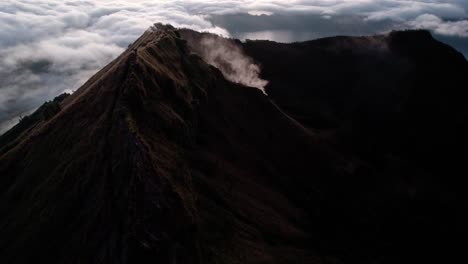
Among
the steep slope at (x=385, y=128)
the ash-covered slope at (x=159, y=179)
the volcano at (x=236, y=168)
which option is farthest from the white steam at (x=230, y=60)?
the ash-covered slope at (x=159, y=179)

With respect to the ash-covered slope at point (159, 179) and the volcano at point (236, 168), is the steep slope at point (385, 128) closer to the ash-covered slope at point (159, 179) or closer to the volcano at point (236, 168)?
the volcano at point (236, 168)

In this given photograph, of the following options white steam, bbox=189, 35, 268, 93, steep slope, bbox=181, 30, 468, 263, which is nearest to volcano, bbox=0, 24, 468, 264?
steep slope, bbox=181, 30, 468, 263

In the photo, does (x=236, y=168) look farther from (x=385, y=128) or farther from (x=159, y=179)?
(x=385, y=128)

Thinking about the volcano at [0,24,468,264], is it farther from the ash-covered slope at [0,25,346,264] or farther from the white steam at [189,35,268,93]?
the white steam at [189,35,268,93]

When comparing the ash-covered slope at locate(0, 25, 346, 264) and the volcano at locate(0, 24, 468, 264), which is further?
the volcano at locate(0, 24, 468, 264)

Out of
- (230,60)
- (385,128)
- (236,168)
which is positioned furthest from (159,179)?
(385,128)

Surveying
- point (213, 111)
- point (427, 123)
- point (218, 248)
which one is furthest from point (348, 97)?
point (218, 248)
